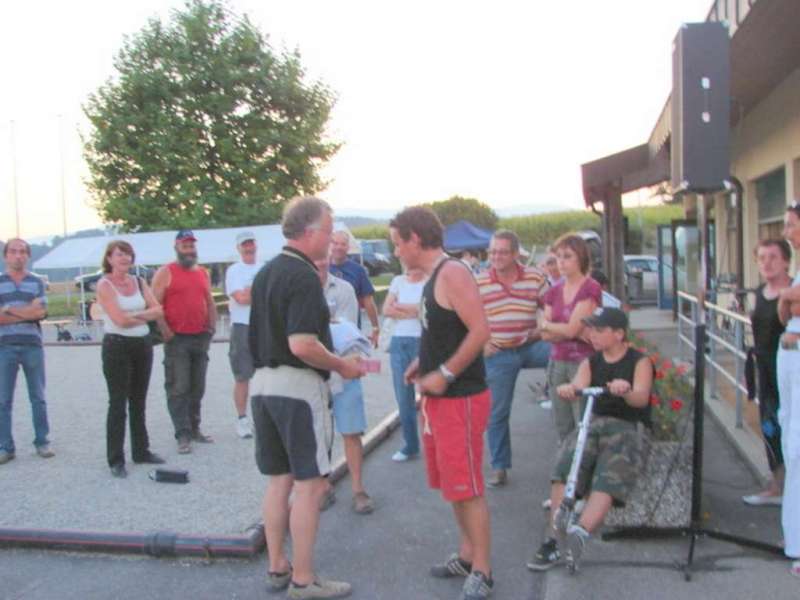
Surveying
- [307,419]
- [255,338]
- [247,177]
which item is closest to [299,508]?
[307,419]

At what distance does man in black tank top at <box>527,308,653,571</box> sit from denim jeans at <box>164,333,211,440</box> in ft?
12.4

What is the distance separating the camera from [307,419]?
161 inches

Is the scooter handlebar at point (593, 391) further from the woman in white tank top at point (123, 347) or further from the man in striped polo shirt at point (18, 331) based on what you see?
the man in striped polo shirt at point (18, 331)

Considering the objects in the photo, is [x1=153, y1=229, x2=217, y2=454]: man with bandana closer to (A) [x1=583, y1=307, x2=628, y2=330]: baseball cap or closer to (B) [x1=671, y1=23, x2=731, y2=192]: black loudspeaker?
(A) [x1=583, y1=307, x2=628, y2=330]: baseball cap

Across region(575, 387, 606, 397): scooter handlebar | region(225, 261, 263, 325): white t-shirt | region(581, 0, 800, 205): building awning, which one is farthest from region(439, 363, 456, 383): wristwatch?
region(225, 261, 263, 325): white t-shirt

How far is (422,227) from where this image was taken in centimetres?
410

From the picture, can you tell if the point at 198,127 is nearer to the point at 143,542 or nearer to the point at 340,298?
the point at 340,298

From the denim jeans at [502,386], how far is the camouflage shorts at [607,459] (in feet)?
4.34

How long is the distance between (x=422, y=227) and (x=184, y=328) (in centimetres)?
367

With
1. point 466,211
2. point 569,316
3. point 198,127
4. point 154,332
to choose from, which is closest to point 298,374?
point 569,316

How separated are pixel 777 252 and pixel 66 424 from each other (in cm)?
732

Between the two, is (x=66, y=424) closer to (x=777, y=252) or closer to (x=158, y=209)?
(x=777, y=252)

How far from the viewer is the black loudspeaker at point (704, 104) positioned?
437cm

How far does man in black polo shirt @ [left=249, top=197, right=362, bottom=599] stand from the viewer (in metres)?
3.98
